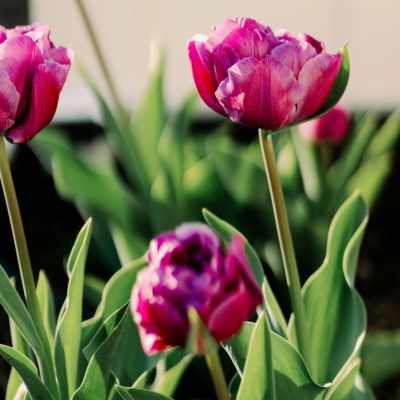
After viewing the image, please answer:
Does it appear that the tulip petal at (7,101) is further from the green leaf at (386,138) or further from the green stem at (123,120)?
the green leaf at (386,138)

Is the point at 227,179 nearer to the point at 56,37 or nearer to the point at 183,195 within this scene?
the point at 183,195

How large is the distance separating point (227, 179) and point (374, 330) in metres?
0.30

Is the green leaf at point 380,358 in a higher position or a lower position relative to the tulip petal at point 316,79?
lower

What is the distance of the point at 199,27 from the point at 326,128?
1.80 m

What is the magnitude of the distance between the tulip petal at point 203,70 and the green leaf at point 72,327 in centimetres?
13

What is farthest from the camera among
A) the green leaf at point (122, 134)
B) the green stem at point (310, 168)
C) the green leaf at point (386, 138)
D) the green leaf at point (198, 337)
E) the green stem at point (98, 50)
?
the green leaf at point (386, 138)

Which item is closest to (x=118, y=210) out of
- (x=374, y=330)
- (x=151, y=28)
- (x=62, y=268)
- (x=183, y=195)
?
(x=183, y=195)

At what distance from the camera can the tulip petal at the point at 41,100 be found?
665 millimetres

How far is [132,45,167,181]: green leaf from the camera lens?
1501 millimetres

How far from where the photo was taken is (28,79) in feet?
2.21

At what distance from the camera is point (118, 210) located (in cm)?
147

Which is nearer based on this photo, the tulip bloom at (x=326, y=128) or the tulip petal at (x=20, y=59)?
the tulip petal at (x=20, y=59)

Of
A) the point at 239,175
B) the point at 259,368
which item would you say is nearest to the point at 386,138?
the point at 239,175

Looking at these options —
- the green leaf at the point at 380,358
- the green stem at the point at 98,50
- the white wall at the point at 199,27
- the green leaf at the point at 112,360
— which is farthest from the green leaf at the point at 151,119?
the white wall at the point at 199,27
